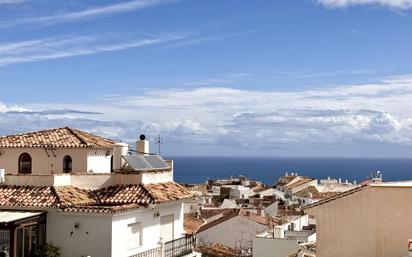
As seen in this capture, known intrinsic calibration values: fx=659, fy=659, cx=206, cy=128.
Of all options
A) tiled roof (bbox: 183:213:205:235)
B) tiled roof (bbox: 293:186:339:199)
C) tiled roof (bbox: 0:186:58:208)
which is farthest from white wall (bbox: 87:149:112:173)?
tiled roof (bbox: 293:186:339:199)

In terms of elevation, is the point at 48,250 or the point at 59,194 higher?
the point at 59,194

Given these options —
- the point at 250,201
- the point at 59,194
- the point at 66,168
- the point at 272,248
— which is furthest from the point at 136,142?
the point at 250,201

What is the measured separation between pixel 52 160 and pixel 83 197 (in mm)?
3270

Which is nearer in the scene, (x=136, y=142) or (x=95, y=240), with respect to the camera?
(x=95, y=240)

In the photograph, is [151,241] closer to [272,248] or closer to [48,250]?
[48,250]

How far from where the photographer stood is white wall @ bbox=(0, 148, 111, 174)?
28031 mm

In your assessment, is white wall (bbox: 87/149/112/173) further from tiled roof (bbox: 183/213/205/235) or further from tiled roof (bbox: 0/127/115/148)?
tiled roof (bbox: 183/213/205/235)

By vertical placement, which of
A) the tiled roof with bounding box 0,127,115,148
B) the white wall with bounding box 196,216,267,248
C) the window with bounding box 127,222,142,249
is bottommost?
the white wall with bounding box 196,216,267,248

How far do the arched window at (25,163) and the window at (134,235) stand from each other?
601 centimetres

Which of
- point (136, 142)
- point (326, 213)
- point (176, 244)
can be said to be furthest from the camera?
point (136, 142)

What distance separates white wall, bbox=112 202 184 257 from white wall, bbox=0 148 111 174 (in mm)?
3608

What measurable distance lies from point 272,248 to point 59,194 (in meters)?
16.4

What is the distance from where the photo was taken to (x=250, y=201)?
7994cm

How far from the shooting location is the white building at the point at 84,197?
24.1 meters
